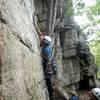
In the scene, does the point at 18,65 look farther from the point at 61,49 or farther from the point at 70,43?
the point at 70,43

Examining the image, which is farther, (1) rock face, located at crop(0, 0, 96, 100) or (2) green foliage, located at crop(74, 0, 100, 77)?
(2) green foliage, located at crop(74, 0, 100, 77)

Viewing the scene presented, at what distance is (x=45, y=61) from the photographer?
27.5 ft

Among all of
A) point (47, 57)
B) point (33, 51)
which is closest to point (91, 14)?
point (47, 57)

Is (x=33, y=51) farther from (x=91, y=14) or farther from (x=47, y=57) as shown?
(x=91, y=14)

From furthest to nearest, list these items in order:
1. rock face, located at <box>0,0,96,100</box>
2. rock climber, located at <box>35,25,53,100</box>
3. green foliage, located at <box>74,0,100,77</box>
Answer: green foliage, located at <box>74,0,100,77</box>
rock climber, located at <box>35,25,53,100</box>
rock face, located at <box>0,0,96,100</box>

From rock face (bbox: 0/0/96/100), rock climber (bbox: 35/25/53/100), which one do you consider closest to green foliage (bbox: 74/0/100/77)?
rock face (bbox: 0/0/96/100)

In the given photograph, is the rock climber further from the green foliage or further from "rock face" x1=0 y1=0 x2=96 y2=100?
the green foliage

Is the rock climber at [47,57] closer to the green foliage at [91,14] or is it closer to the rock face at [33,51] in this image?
the rock face at [33,51]

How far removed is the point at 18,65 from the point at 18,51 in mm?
318

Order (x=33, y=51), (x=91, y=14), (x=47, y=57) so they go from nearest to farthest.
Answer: (x=33, y=51)
(x=47, y=57)
(x=91, y=14)

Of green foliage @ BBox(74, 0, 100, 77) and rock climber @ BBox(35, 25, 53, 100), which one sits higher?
green foliage @ BBox(74, 0, 100, 77)

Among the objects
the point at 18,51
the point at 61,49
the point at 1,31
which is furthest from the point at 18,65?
the point at 61,49

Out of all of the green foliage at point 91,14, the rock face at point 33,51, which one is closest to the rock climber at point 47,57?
the rock face at point 33,51

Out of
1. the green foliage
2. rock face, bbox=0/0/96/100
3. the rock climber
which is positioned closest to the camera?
rock face, bbox=0/0/96/100
